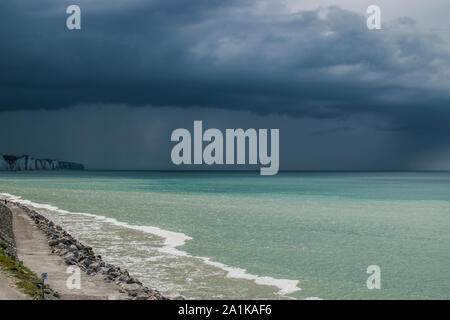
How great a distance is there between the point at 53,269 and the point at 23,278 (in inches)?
124

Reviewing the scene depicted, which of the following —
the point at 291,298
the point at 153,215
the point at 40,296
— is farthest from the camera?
the point at 153,215

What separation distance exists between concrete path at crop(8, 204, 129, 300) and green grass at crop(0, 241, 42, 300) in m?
0.71

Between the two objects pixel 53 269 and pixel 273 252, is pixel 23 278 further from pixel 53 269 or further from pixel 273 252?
pixel 273 252

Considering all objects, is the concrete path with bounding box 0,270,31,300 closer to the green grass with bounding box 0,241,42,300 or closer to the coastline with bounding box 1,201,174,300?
the green grass with bounding box 0,241,42,300

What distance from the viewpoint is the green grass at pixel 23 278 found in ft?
42.7

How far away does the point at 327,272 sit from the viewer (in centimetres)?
2023

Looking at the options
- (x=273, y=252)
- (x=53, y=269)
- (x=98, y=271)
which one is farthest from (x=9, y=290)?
(x=273, y=252)

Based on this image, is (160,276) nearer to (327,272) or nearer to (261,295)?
(261,295)

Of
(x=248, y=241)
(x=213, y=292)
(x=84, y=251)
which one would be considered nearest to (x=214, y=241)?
(x=248, y=241)

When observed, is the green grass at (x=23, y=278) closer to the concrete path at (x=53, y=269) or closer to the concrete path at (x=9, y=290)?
the concrete path at (x=9, y=290)

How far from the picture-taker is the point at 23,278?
1439 centimetres

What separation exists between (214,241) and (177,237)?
3.01m

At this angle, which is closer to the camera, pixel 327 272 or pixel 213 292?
pixel 213 292

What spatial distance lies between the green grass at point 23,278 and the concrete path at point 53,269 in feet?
2.32
